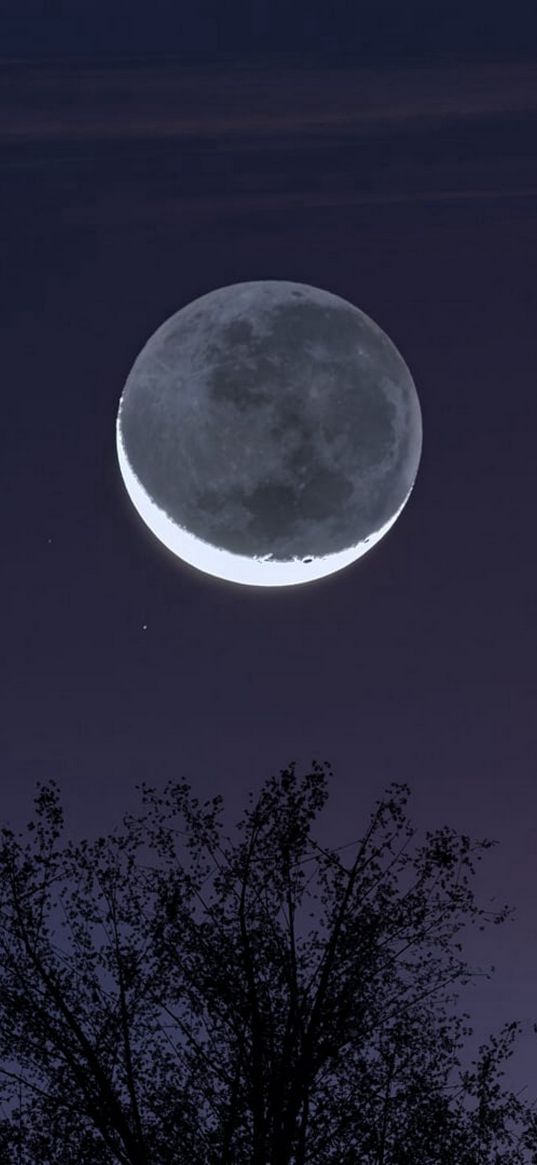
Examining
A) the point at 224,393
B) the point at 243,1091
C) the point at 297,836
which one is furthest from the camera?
the point at 297,836

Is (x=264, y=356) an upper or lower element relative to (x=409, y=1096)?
upper

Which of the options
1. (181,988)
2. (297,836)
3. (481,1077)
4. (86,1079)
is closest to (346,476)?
(297,836)

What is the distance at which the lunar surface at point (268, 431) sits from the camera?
19703mm

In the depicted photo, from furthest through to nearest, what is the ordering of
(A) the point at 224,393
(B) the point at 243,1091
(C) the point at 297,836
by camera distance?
(C) the point at 297,836 → (B) the point at 243,1091 → (A) the point at 224,393

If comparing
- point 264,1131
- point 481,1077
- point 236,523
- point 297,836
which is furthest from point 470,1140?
point 236,523

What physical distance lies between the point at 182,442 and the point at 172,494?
36.3 inches

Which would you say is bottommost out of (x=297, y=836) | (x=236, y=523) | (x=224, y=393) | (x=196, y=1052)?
(x=196, y=1052)

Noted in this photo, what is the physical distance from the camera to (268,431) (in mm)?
19625

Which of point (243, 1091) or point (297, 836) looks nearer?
point (243, 1091)

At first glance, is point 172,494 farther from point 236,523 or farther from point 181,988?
point 181,988

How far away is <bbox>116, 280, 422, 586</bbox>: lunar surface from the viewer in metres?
19.7

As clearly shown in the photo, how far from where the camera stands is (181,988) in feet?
73.3

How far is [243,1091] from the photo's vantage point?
21.2m

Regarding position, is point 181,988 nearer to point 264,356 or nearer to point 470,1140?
point 470,1140
